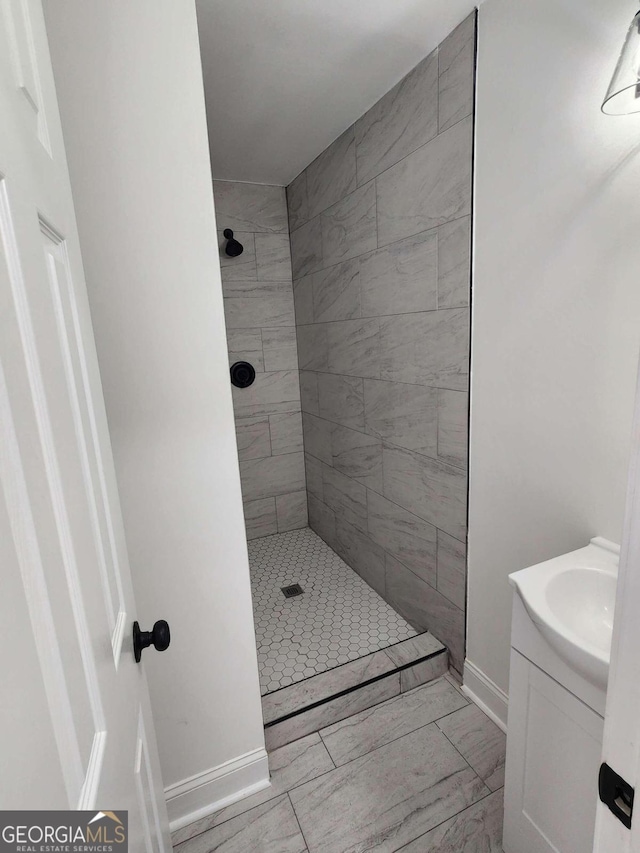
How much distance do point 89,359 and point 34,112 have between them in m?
0.32

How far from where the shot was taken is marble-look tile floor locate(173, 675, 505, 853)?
1.34 m

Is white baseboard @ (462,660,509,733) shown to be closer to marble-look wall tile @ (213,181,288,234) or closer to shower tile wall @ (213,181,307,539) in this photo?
shower tile wall @ (213,181,307,539)

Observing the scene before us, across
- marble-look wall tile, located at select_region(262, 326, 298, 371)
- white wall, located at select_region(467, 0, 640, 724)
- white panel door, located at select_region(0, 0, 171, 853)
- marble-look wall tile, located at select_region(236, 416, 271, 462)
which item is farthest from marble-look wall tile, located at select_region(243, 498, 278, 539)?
white panel door, located at select_region(0, 0, 171, 853)

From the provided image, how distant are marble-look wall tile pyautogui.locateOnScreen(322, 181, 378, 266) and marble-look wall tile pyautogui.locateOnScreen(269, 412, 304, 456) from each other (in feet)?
3.70

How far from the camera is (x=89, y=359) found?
69 centimetres

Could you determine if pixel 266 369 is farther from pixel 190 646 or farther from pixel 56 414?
pixel 56 414

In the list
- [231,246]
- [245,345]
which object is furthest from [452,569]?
[231,246]

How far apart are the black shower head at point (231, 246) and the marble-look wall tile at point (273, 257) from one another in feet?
0.60

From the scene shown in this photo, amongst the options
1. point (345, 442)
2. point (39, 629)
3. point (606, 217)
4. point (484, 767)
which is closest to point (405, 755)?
point (484, 767)

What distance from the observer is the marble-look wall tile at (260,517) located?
3221 mm

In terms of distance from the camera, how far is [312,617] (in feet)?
7.48

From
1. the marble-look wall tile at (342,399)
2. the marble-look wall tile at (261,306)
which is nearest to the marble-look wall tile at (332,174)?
the marble-look wall tile at (261,306)

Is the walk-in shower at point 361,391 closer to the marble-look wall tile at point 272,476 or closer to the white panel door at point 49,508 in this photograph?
the marble-look wall tile at point 272,476

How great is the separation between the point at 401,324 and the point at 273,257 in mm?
1423
